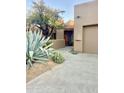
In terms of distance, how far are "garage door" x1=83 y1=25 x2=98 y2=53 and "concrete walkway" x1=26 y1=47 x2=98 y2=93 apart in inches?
4.4

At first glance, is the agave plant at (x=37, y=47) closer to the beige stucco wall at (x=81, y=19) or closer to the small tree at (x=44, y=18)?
the small tree at (x=44, y=18)

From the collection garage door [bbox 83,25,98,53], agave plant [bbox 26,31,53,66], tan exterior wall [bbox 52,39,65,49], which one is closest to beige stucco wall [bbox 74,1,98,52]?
garage door [bbox 83,25,98,53]

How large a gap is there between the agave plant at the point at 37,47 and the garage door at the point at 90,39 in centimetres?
58

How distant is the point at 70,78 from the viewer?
2570mm

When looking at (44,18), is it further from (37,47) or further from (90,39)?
(90,39)

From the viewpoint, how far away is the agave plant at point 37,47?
8.83 ft

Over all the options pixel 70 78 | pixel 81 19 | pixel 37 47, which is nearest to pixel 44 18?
pixel 37 47

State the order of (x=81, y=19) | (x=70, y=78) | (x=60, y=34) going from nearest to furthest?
(x=70, y=78) < (x=60, y=34) < (x=81, y=19)

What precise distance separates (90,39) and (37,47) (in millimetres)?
918

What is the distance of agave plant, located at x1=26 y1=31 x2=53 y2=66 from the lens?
269 centimetres

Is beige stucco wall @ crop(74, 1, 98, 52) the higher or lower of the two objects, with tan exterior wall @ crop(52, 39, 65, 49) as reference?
higher

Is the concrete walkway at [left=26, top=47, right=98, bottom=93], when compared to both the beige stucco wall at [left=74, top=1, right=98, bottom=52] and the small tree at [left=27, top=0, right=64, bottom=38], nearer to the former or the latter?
the beige stucco wall at [left=74, top=1, right=98, bottom=52]
